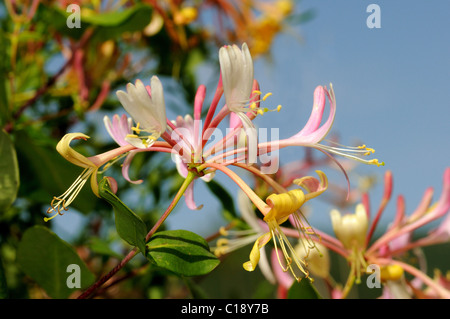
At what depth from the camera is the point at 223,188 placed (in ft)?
2.98

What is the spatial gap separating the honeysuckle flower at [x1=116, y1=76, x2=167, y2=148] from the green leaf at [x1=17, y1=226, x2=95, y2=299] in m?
0.27

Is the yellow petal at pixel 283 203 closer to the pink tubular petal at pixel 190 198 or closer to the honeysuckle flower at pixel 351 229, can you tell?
the pink tubular petal at pixel 190 198

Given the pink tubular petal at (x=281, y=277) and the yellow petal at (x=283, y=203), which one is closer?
the yellow petal at (x=283, y=203)

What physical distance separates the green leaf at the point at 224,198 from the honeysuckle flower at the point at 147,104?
40 centimetres

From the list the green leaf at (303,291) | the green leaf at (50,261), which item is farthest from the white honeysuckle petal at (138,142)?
the green leaf at (303,291)

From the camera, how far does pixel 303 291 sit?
692 millimetres

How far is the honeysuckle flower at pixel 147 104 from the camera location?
18.5 inches

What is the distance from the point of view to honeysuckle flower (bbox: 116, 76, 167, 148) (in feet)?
1.54

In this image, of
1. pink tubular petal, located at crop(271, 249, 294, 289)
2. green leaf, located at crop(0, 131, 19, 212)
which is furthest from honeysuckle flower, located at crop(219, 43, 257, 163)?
pink tubular petal, located at crop(271, 249, 294, 289)

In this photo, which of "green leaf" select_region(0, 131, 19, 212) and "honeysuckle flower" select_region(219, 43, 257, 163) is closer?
"honeysuckle flower" select_region(219, 43, 257, 163)

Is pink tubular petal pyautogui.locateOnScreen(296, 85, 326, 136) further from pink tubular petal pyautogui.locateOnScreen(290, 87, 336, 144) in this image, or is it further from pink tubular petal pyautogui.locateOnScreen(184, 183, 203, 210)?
pink tubular petal pyautogui.locateOnScreen(184, 183, 203, 210)

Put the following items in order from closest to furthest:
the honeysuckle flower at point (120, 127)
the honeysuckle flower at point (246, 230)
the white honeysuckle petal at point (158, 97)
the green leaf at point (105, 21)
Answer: the white honeysuckle petal at point (158, 97), the honeysuckle flower at point (120, 127), the honeysuckle flower at point (246, 230), the green leaf at point (105, 21)

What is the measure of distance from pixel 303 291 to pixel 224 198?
0.28 metres
